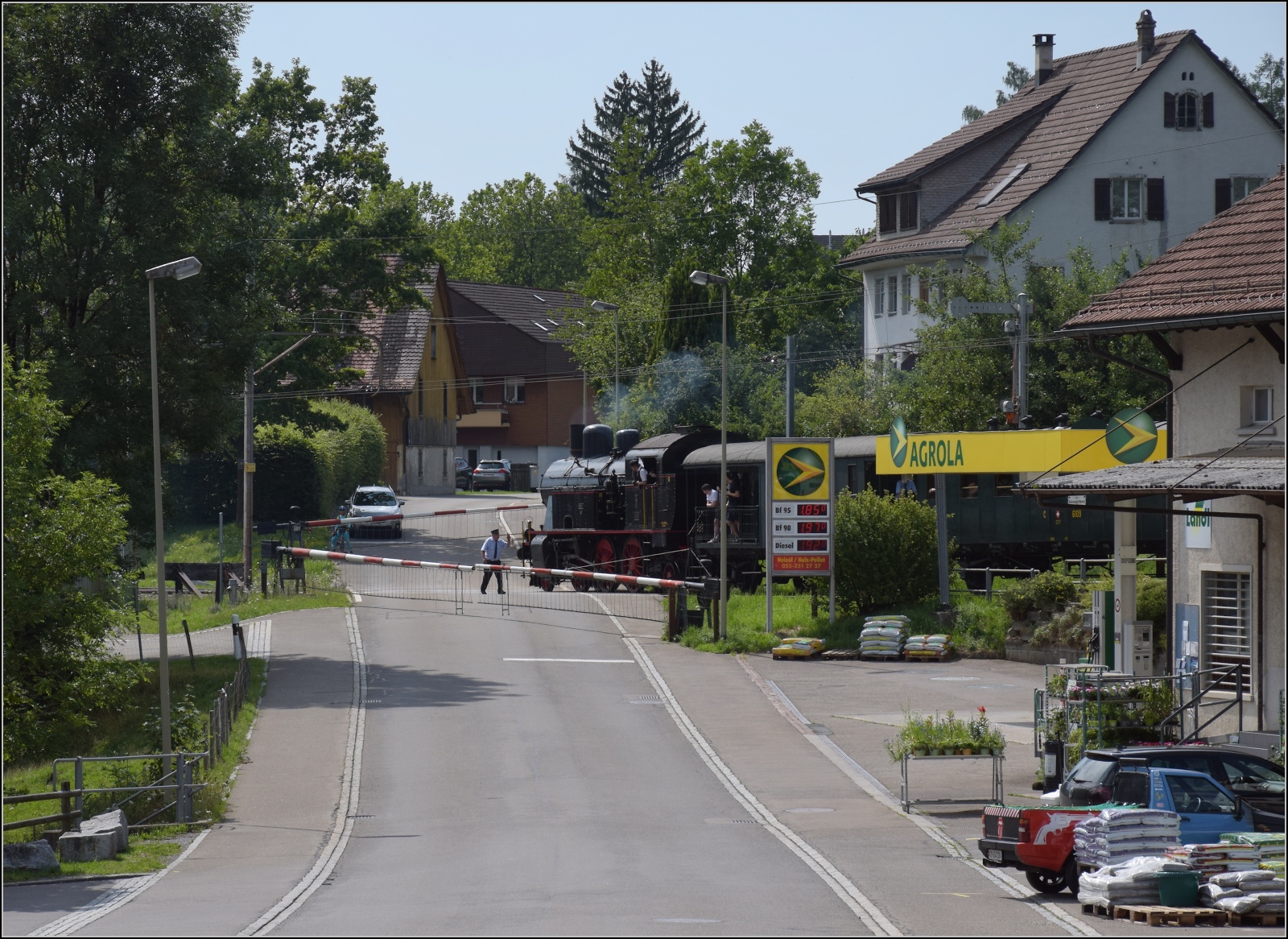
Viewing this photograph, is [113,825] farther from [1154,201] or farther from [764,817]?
[1154,201]

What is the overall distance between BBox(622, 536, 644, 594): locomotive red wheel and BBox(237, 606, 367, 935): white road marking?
9229 mm

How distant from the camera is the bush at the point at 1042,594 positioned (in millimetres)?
30484

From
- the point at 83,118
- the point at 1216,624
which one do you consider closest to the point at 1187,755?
the point at 1216,624

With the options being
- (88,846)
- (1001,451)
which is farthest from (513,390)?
(88,846)

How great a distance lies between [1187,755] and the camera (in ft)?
Result: 52.0

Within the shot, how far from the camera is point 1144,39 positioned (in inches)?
2206

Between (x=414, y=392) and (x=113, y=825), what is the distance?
55228 millimetres

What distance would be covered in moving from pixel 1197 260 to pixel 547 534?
24717 millimetres

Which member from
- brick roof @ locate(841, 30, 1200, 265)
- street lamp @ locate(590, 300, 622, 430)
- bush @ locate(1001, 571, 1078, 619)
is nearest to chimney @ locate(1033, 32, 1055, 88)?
brick roof @ locate(841, 30, 1200, 265)

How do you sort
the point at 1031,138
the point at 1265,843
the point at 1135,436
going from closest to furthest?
the point at 1265,843 → the point at 1135,436 → the point at 1031,138

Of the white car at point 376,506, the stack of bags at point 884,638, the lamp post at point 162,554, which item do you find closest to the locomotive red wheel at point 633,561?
the stack of bags at point 884,638

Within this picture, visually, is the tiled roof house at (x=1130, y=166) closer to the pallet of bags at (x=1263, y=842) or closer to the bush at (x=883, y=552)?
the bush at (x=883, y=552)

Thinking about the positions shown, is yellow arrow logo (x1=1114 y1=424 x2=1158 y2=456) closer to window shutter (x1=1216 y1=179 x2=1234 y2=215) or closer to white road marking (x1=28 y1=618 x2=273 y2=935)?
white road marking (x1=28 y1=618 x2=273 y2=935)

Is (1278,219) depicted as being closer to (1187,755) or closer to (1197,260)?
(1197,260)
